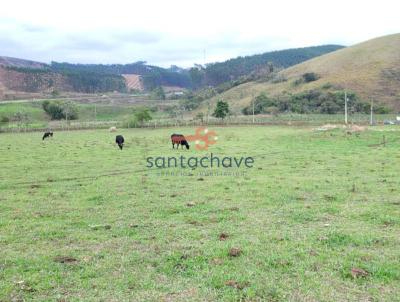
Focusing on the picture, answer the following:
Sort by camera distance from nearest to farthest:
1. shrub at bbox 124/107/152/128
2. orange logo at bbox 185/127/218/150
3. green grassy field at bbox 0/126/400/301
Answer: green grassy field at bbox 0/126/400/301, orange logo at bbox 185/127/218/150, shrub at bbox 124/107/152/128

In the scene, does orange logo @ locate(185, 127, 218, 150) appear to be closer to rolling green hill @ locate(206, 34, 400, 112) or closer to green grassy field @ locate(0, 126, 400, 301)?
green grassy field @ locate(0, 126, 400, 301)

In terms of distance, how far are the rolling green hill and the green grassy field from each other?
8316 cm

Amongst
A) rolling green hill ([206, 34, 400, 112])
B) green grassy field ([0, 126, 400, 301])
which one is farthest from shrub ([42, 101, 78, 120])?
green grassy field ([0, 126, 400, 301])

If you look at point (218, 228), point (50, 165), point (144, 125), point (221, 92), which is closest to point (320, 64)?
point (221, 92)

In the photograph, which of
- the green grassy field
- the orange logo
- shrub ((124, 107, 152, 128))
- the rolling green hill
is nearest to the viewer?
the green grassy field

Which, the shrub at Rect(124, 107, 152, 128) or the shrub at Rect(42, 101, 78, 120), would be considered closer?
the shrub at Rect(124, 107, 152, 128)

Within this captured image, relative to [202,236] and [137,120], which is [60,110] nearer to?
[137,120]

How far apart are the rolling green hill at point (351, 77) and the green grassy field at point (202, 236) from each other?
8316 cm

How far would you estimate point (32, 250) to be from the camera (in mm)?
8578

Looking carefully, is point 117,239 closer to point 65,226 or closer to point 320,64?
point 65,226

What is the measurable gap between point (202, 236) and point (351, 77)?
10572cm

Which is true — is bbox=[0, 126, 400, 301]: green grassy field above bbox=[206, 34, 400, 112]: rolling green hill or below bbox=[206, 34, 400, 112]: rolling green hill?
below

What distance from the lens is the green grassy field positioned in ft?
22.1

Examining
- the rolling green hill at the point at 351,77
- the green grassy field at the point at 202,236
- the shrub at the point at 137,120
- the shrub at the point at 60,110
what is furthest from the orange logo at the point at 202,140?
the rolling green hill at the point at 351,77
